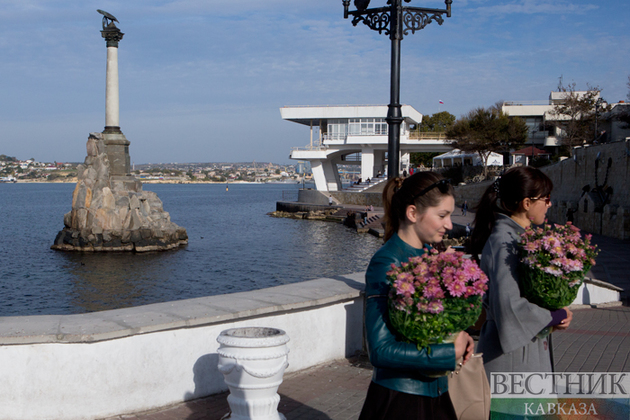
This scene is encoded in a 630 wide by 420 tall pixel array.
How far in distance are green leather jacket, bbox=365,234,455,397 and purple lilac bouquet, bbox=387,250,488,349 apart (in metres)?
0.05

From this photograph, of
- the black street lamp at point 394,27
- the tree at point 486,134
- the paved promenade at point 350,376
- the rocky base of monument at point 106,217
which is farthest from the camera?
the tree at point 486,134

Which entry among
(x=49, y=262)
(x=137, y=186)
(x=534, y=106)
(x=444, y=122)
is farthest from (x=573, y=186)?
(x=444, y=122)

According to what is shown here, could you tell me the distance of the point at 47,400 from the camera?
355 centimetres

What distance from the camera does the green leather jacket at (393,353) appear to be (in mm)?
2005

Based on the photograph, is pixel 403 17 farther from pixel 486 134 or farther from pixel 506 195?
pixel 486 134

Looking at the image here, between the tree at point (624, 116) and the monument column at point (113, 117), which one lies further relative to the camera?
the tree at point (624, 116)

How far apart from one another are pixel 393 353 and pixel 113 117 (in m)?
35.2

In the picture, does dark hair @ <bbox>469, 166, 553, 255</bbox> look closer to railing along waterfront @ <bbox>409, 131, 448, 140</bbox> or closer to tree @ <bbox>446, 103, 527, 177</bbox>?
tree @ <bbox>446, 103, 527, 177</bbox>

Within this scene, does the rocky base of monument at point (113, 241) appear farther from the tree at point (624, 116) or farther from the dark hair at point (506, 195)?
the tree at point (624, 116)

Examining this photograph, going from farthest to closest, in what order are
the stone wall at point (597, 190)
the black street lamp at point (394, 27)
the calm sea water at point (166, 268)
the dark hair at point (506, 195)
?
the stone wall at point (597, 190)
the calm sea water at point (166, 268)
the black street lamp at point (394, 27)
the dark hair at point (506, 195)

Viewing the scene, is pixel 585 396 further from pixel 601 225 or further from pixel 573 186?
pixel 573 186

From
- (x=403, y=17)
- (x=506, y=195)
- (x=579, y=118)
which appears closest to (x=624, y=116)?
(x=579, y=118)

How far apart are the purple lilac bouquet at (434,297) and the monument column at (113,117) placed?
108 ft

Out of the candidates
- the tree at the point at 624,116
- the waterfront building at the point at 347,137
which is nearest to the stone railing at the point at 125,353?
the tree at the point at 624,116
